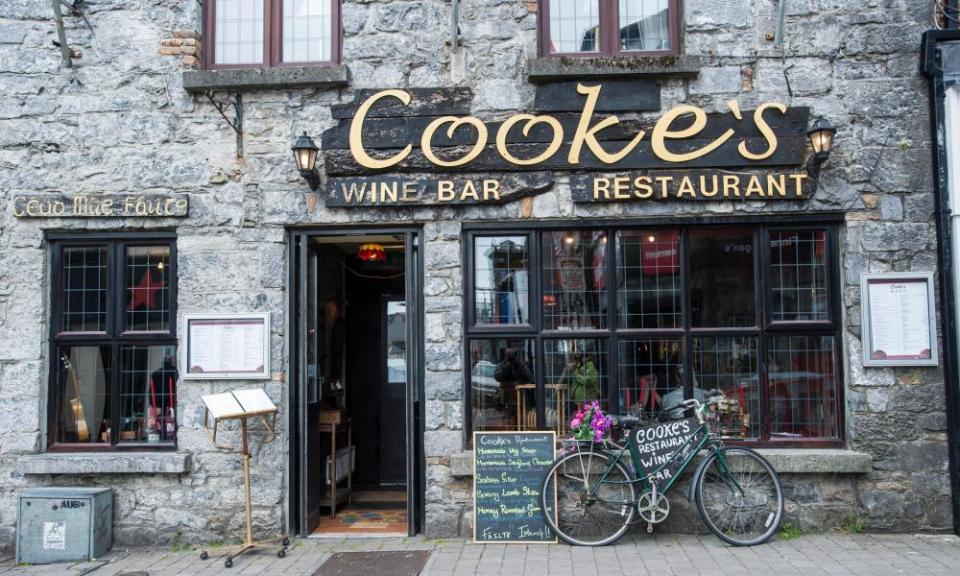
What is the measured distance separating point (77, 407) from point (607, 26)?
6138 millimetres

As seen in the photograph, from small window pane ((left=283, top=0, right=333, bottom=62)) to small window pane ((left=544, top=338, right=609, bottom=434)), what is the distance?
352 cm

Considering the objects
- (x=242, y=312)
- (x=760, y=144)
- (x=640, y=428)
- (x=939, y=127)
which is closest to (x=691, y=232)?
(x=760, y=144)

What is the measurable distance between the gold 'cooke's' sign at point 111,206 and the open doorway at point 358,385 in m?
1.20

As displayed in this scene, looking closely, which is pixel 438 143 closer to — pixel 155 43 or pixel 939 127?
pixel 155 43

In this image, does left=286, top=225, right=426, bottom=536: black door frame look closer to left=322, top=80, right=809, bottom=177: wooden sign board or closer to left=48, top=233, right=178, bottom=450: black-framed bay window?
left=322, top=80, right=809, bottom=177: wooden sign board

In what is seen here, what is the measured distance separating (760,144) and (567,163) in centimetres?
170

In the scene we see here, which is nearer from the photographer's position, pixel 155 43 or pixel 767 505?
pixel 767 505

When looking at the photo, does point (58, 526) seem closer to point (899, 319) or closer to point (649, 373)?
point (649, 373)

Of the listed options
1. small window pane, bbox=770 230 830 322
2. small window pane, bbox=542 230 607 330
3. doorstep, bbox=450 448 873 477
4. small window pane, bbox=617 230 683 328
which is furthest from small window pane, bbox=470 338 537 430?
small window pane, bbox=770 230 830 322

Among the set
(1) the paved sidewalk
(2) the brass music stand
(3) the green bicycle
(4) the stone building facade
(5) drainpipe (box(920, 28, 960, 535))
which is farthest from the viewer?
(4) the stone building facade

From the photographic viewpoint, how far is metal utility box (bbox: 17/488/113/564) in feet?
21.6

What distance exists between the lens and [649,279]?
6.98m

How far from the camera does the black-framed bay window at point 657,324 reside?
6.87 m

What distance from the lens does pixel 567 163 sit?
22.7ft
